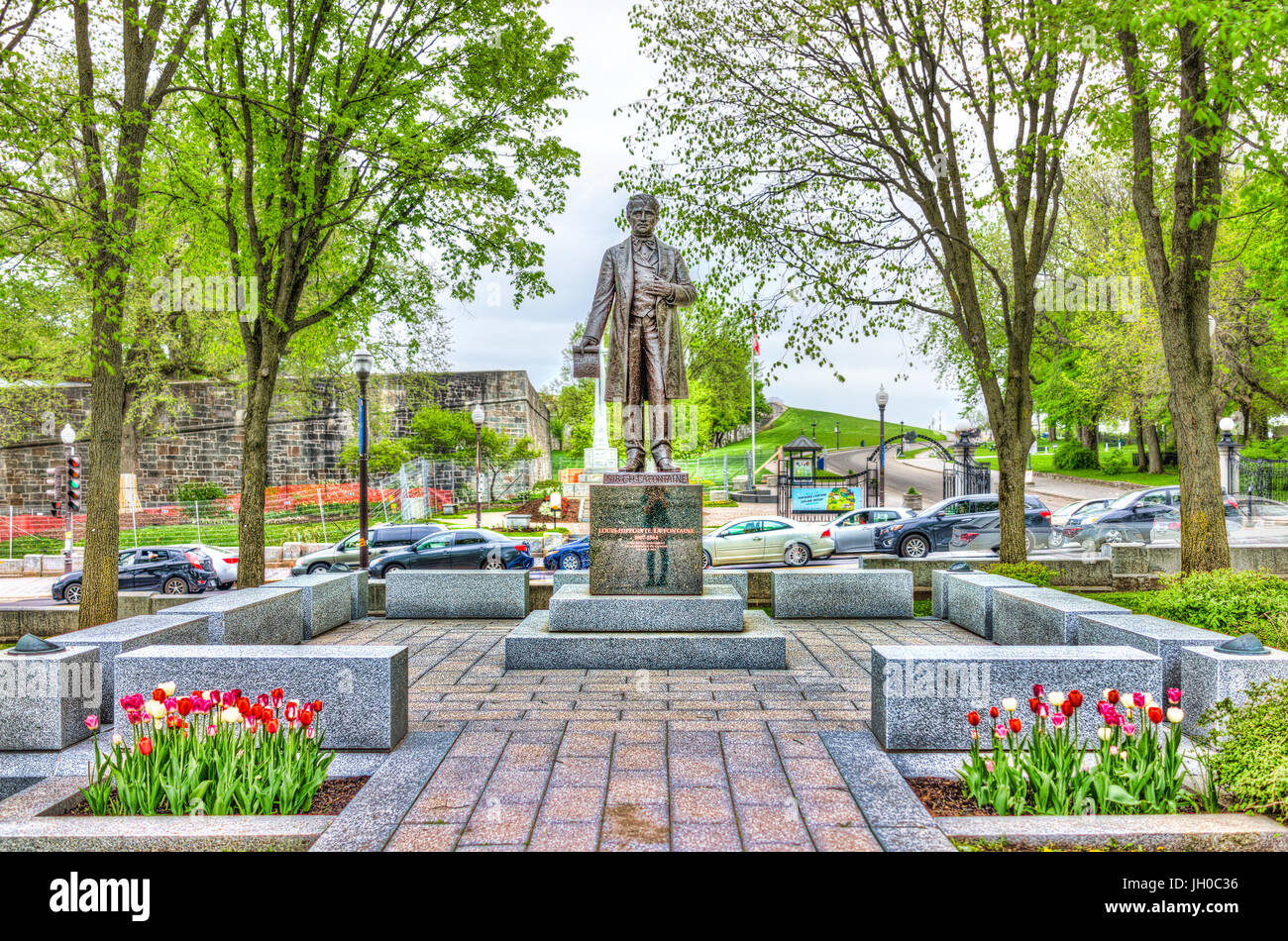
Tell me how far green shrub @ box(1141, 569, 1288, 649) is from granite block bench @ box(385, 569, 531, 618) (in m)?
6.93

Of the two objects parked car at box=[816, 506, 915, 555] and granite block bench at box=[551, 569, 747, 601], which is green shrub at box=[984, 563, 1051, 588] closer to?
granite block bench at box=[551, 569, 747, 601]

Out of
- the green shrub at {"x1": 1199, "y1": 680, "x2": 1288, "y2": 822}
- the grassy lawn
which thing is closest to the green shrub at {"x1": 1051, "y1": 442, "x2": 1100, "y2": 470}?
the grassy lawn

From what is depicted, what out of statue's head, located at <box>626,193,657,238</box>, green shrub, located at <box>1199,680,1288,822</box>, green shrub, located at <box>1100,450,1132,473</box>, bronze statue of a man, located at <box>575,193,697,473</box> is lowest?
green shrub, located at <box>1199,680,1288,822</box>

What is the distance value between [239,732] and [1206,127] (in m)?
10.5

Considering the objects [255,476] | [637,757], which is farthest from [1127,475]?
[637,757]

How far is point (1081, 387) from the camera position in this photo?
1510 inches

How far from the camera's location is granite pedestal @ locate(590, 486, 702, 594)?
8.37 m

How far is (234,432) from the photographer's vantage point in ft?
115

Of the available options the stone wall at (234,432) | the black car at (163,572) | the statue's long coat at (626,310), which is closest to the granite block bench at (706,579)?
the statue's long coat at (626,310)

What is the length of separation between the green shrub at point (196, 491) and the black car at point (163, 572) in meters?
15.4

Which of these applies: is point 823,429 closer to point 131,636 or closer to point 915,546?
point 915,546

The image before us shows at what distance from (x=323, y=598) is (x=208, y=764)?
593 centimetres

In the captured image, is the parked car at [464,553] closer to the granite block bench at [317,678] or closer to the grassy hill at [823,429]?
the granite block bench at [317,678]

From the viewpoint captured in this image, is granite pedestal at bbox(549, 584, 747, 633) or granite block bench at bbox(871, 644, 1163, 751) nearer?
granite block bench at bbox(871, 644, 1163, 751)
